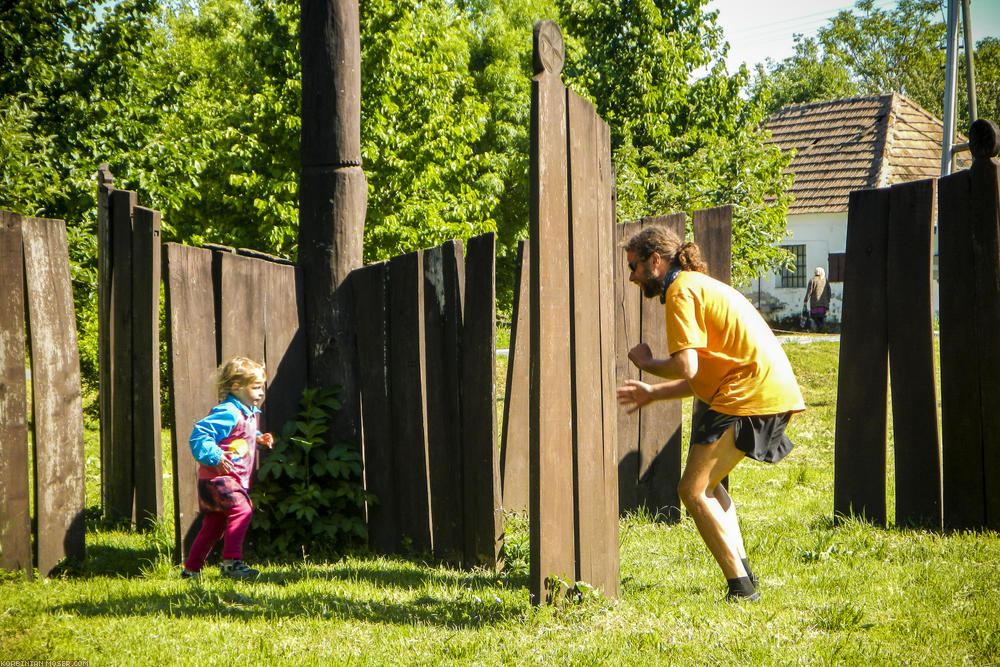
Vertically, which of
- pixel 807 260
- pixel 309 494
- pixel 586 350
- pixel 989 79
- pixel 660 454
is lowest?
pixel 309 494

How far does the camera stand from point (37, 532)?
4.97m

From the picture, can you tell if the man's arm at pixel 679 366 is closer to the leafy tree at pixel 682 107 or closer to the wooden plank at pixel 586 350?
the wooden plank at pixel 586 350

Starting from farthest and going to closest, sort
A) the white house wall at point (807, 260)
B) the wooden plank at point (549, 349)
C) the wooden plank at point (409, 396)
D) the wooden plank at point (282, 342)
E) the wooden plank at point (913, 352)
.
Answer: the white house wall at point (807, 260), the wooden plank at point (282, 342), the wooden plank at point (409, 396), the wooden plank at point (913, 352), the wooden plank at point (549, 349)

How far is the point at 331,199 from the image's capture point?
5855 mm

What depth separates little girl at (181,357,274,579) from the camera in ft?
16.5

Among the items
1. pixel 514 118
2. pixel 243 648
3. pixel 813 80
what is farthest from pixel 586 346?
pixel 813 80

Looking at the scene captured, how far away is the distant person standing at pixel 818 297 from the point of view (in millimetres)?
24875

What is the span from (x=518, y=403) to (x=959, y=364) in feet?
8.58

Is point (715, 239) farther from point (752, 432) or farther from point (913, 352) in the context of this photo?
point (752, 432)

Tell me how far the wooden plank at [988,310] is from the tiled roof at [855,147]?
23702 millimetres

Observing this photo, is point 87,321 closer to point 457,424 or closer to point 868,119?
point 457,424

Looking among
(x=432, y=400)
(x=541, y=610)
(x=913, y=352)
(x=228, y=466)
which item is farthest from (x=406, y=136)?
(x=541, y=610)

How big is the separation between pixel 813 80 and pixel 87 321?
163 feet

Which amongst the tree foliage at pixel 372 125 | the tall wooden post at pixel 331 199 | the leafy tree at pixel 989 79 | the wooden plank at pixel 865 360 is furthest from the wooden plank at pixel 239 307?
the leafy tree at pixel 989 79
